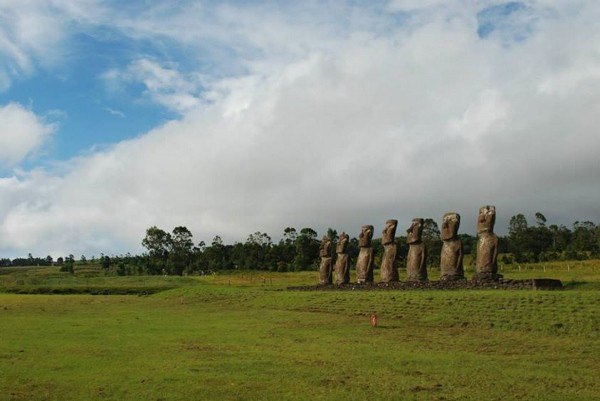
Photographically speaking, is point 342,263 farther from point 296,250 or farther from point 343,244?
point 296,250

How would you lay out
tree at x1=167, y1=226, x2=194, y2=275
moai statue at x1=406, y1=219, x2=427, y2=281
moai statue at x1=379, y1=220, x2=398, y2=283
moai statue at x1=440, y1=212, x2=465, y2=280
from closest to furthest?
moai statue at x1=440, y1=212, x2=465, y2=280 → moai statue at x1=406, y1=219, x2=427, y2=281 → moai statue at x1=379, y1=220, x2=398, y2=283 → tree at x1=167, y1=226, x2=194, y2=275

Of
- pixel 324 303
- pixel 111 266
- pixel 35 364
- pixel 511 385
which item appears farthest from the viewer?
pixel 111 266

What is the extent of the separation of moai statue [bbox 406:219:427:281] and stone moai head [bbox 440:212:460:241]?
211cm

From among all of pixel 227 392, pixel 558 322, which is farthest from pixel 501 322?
pixel 227 392

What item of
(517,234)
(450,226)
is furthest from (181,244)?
(450,226)

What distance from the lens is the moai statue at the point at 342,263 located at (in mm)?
42938

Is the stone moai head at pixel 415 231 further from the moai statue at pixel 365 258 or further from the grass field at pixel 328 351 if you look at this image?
the grass field at pixel 328 351

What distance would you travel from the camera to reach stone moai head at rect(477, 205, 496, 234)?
32031 mm

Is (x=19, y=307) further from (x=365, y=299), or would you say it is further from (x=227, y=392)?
(x=227, y=392)

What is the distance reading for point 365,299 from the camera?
3003cm

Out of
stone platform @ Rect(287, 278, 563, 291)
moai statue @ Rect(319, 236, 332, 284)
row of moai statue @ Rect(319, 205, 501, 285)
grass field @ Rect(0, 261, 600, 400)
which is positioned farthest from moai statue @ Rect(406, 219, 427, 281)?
moai statue @ Rect(319, 236, 332, 284)

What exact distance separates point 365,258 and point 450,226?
8.51m

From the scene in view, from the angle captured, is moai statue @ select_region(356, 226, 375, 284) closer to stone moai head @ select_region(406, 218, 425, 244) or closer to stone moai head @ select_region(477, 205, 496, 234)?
stone moai head @ select_region(406, 218, 425, 244)

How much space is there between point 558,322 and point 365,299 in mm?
11195
